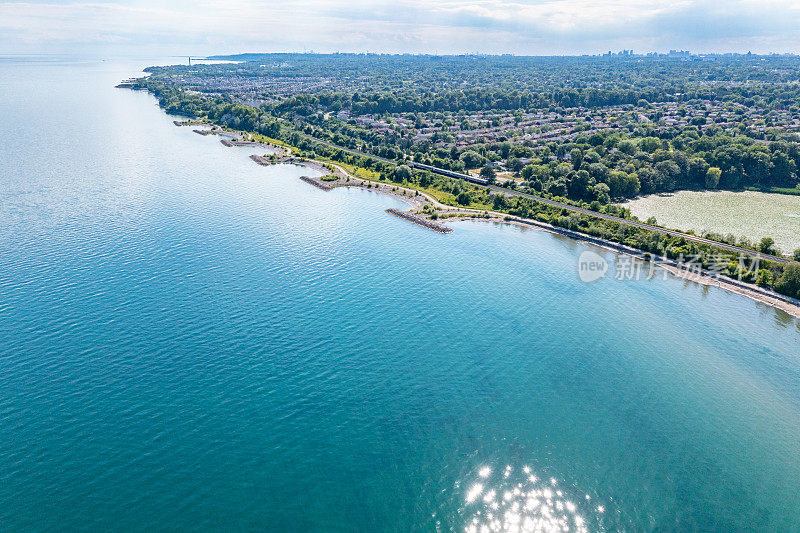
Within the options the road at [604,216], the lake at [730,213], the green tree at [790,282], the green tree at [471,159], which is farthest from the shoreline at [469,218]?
the green tree at [471,159]

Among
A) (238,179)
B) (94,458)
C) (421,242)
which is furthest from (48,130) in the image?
(94,458)

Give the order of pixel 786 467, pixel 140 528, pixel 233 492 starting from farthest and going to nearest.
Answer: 1. pixel 786 467
2. pixel 233 492
3. pixel 140 528

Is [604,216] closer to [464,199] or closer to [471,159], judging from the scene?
[464,199]

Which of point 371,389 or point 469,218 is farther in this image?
point 469,218

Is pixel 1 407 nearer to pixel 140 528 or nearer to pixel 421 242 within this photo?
pixel 140 528

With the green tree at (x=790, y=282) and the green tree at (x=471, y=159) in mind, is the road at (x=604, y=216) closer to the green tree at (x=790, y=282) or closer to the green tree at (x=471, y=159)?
the green tree at (x=790, y=282)

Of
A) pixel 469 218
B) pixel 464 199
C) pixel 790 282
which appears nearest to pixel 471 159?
pixel 464 199
